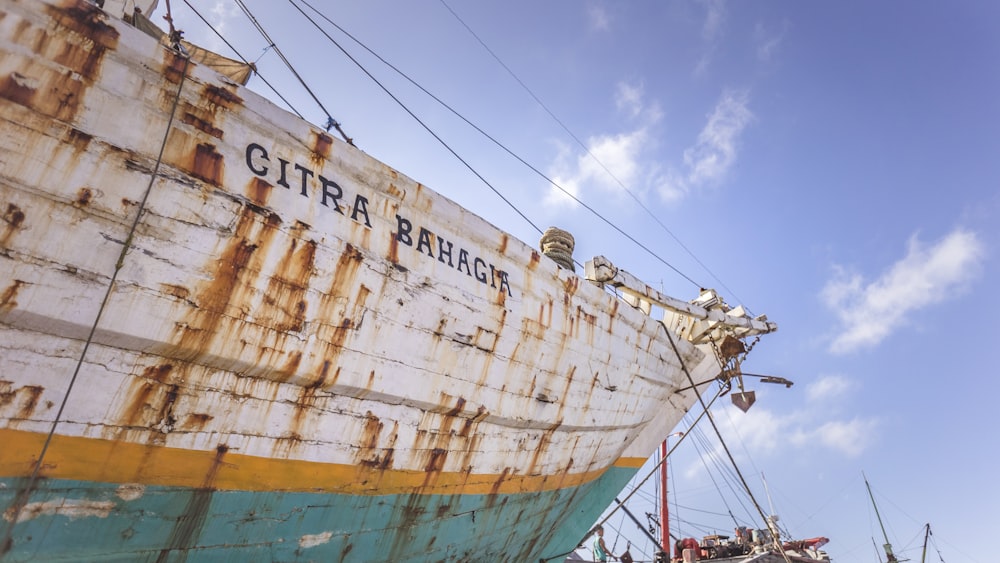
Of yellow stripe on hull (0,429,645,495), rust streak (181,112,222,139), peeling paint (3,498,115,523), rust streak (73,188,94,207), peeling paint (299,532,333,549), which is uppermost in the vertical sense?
rust streak (181,112,222,139)

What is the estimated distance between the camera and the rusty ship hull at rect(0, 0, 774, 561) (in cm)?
233

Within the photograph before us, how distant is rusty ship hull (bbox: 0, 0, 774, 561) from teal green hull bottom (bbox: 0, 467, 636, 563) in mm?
14

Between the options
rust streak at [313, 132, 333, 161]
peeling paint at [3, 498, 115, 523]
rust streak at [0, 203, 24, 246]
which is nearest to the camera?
rust streak at [0, 203, 24, 246]

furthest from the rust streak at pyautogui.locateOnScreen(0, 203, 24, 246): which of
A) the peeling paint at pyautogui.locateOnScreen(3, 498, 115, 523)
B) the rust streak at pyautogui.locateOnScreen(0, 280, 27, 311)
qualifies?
the peeling paint at pyautogui.locateOnScreen(3, 498, 115, 523)

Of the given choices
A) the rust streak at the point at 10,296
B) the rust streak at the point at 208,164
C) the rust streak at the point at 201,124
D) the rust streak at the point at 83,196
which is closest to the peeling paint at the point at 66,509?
the rust streak at the point at 10,296

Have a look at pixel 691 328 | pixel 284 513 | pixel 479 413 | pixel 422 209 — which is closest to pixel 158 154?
pixel 422 209

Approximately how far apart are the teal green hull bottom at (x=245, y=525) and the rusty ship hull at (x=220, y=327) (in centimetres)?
1

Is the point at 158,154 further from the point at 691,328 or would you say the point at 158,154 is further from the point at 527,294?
the point at 691,328

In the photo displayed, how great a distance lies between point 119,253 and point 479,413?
292cm

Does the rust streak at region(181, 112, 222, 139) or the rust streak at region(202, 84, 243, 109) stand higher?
the rust streak at region(202, 84, 243, 109)

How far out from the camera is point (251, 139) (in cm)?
304

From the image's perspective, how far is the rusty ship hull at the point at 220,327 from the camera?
7.64 feet

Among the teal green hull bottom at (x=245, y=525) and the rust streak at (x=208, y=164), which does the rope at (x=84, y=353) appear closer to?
the teal green hull bottom at (x=245, y=525)

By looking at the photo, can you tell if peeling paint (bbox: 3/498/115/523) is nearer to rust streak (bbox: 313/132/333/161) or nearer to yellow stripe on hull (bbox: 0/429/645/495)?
yellow stripe on hull (bbox: 0/429/645/495)
